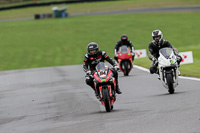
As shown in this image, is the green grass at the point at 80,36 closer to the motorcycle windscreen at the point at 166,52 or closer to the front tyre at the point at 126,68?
the front tyre at the point at 126,68

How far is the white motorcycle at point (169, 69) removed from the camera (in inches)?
503

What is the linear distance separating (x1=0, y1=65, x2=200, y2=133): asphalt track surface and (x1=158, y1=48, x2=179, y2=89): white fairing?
40cm

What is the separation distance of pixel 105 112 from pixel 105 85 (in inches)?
22.8

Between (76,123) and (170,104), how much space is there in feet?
7.59

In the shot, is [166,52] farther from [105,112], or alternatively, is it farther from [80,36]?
[80,36]

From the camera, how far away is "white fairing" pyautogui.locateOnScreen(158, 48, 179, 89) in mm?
12852

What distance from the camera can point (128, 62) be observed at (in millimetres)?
21078

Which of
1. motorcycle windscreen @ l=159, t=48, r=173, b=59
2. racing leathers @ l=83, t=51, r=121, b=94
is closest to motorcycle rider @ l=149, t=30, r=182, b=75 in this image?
motorcycle windscreen @ l=159, t=48, r=173, b=59

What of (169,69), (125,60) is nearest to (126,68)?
(125,60)

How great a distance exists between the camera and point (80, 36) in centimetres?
5019

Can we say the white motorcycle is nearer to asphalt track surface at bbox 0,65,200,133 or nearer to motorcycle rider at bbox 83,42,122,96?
asphalt track surface at bbox 0,65,200,133

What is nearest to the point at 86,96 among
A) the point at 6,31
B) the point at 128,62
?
the point at 128,62

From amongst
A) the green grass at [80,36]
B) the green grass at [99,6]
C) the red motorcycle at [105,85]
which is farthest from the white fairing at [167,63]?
the green grass at [99,6]

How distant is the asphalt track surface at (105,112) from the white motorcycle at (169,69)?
300 mm
